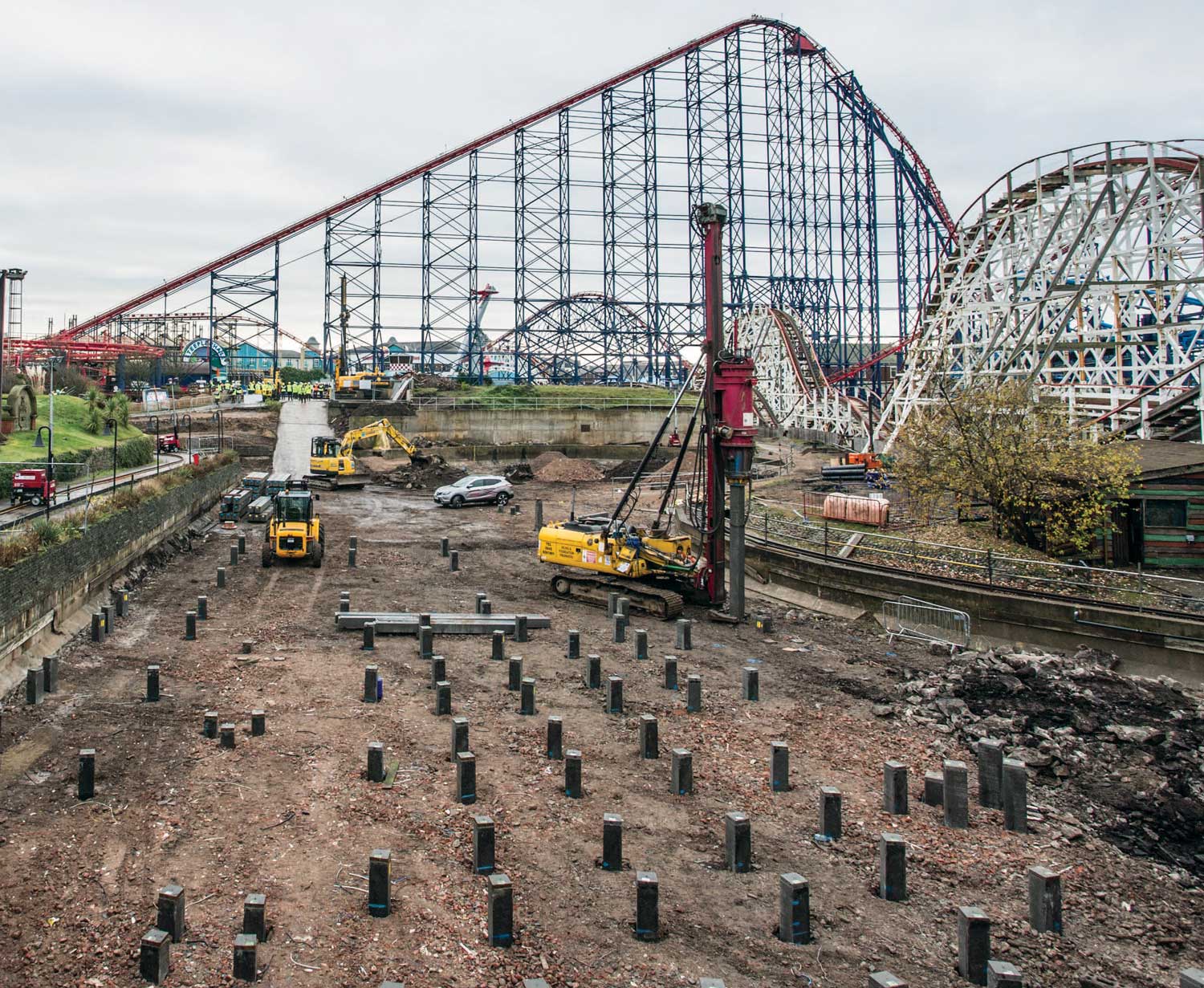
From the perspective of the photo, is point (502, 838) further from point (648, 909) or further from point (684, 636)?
point (684, 636)

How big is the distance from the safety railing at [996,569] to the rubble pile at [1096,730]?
134 centimetres

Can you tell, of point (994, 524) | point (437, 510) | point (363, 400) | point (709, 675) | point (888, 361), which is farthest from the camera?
point (888, 361)

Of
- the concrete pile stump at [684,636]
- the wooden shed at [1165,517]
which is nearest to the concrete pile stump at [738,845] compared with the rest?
the concrete pile stump at [684,636]

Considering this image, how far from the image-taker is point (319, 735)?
11797 millimetres

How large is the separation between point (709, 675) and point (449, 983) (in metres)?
8.92

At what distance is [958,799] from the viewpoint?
384 inches

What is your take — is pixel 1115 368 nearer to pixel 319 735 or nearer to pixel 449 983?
pixel 319 735

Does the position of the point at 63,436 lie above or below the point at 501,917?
above

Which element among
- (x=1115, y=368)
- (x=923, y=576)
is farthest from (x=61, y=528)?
(x=1115, y=368)

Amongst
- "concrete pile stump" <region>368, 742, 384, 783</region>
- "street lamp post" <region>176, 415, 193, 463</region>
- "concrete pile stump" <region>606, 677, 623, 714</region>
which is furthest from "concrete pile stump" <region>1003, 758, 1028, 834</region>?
"street lamp post" <region>176, 415, 193, 463</region>

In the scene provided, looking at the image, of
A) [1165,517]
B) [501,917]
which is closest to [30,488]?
[501,917]

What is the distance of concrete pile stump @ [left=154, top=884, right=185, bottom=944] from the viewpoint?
7047 mm

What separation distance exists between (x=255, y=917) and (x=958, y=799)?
699 centimetres

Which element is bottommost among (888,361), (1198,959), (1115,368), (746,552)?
(1198,959)
